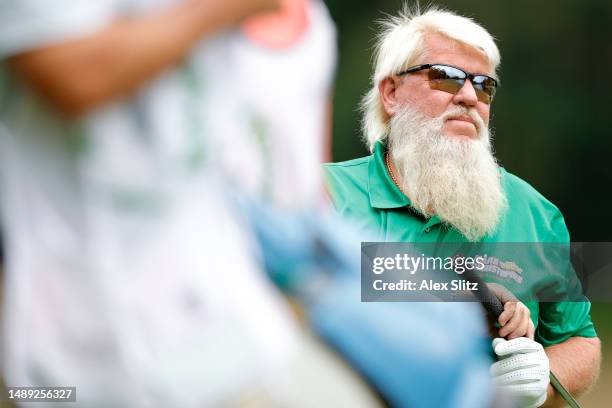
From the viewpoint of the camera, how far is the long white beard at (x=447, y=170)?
1647 mm

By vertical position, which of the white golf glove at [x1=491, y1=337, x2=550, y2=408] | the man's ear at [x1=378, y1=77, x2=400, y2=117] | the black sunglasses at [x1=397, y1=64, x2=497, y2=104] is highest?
the black sunglasses at [x1=397, y1=64, x2=497, y2=104]

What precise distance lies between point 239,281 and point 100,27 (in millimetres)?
257

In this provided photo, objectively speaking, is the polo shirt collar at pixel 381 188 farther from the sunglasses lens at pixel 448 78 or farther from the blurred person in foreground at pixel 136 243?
the blurred person in foreground at pixel 136 243

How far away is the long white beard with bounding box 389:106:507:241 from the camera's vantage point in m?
1.65

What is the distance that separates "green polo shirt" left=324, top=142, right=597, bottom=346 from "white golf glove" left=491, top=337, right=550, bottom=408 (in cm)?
7

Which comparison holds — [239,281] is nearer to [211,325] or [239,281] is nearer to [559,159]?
[211,325]

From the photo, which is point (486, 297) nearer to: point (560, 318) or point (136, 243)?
point (560, 318)

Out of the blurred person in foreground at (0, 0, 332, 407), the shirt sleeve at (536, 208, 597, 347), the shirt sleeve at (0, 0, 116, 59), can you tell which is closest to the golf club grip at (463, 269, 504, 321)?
the shirt sleeve at (536, 208, 597, 347)

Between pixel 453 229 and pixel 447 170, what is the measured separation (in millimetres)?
127

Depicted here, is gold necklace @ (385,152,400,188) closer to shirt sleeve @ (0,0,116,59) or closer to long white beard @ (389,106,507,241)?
long white beard @ (389,106,507,241)

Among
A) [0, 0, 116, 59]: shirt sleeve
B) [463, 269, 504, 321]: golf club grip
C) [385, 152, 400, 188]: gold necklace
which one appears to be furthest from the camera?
[385, 152, 400, 188]: gold necklace

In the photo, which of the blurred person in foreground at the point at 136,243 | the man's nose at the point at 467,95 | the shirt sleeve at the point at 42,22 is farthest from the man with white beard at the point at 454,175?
the shirt sleeve at the point at 42,22

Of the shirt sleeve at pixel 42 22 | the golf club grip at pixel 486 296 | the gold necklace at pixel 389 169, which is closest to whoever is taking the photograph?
the shirt sleeve at pixel 42 22

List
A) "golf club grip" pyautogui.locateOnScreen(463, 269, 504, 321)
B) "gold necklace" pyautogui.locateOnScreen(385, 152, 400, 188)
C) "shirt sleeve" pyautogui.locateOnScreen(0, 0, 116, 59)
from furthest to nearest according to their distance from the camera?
"gold necklace" pyautogui.locateOnScreen(385, 152, 400, 188) → "golf club grip" pyautogui.locateOnScreen(463, 269, 504, 321) → "shirt sleeve" pyautogui.locateOnScreen(0, 0, 116, 59)
